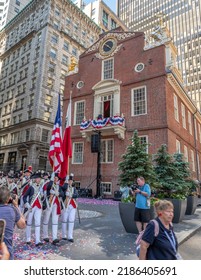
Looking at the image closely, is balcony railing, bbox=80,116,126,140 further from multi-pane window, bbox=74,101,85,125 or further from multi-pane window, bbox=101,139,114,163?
multi-pane window, bbox=74,101,85,125

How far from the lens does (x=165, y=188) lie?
Result: 983cm

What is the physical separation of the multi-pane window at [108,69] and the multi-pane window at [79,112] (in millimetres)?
3943

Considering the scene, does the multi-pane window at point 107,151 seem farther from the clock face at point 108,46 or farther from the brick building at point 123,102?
the clock face at point 108,46

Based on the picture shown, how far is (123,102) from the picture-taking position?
66.0 ft

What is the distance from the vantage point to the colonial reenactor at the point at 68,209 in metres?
6.32

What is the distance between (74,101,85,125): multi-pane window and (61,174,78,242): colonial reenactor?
1643cm

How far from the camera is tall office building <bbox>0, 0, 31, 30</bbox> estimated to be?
220ft

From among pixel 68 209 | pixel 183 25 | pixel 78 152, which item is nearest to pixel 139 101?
pixel 78 152

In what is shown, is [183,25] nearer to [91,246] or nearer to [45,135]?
[45,135]

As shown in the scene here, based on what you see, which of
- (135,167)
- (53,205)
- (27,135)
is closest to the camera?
(53,205)

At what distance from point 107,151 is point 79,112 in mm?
6029

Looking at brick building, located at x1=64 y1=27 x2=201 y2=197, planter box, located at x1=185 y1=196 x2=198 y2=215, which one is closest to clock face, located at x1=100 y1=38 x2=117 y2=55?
brick building, located at x1=64 y1=27 x2=201 y2=197

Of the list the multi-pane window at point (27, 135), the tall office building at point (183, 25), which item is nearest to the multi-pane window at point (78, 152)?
the multi-pane window at point (27, 135)
